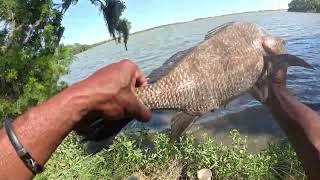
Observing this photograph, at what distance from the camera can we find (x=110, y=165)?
7625 millimetres

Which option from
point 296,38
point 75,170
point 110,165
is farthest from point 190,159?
point 296,38

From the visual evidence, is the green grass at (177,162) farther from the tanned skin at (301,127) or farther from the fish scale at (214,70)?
the tanned skin at (301,127)

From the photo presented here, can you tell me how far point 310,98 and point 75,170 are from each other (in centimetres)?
878

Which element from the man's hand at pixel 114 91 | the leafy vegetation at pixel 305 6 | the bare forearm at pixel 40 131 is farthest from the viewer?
the leafy vegetation at pixel 305 6

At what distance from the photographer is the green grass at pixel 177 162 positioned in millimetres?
6516

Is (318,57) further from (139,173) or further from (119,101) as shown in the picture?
(119,101)

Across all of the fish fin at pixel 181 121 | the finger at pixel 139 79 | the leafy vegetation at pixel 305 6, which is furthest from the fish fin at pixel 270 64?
the leafy vegetation at pixel 305 6

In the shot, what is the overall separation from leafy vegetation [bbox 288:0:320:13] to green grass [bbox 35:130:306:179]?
6118cm

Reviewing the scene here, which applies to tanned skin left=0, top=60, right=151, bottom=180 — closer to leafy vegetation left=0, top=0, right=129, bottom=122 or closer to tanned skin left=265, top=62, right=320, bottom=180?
tanned skin left=265, top=62, right=320, bottom=180

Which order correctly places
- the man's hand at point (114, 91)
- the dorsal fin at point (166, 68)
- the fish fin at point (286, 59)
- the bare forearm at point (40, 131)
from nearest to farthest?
the bare forearm at point (40, 131), the man's hand at point (114, 91), the dorsal fin at point (166, 68), the fish fin at point (286, 59)

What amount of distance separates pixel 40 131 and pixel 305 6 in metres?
74.7

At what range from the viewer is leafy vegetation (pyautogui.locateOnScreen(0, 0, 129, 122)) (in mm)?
10188

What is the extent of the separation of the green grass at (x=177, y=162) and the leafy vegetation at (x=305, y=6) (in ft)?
201

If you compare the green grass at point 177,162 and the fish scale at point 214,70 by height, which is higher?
the fish scale at point 214,70
